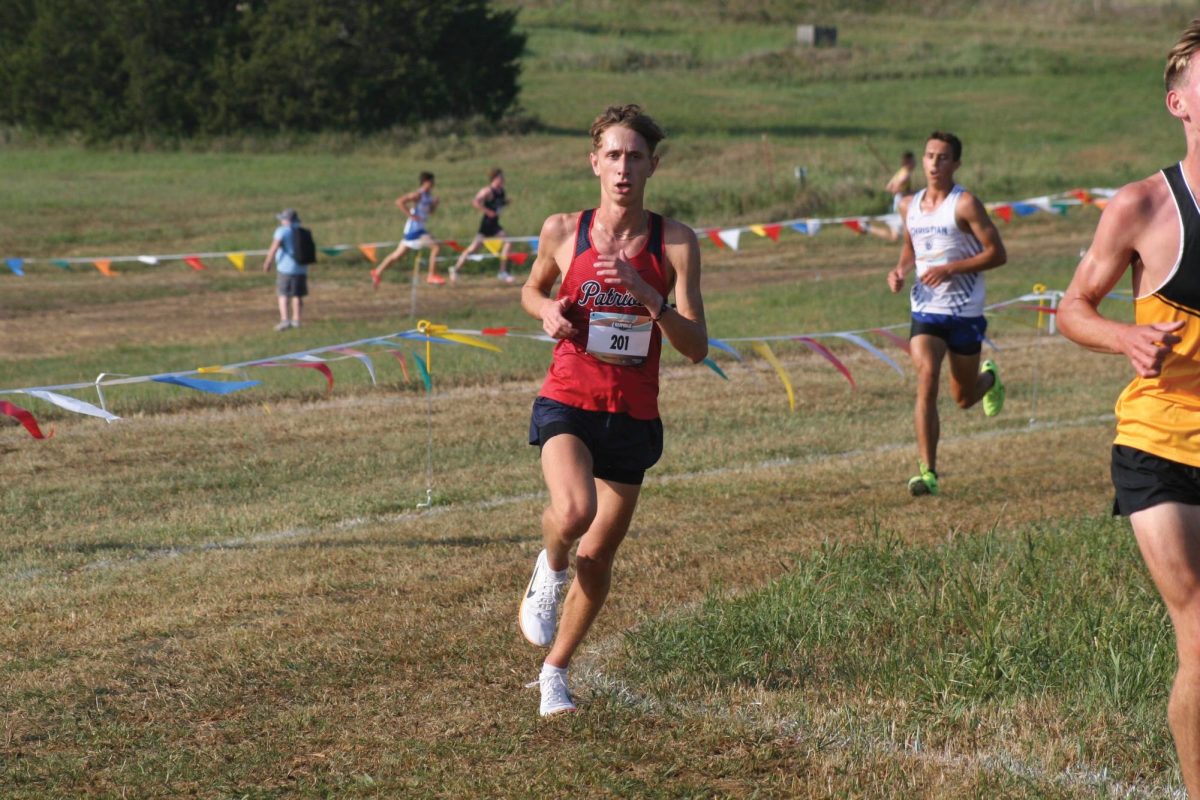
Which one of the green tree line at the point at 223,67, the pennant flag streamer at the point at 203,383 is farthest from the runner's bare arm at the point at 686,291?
the green tree line at the point at 223,67

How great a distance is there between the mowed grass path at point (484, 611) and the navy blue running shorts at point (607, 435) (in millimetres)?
826

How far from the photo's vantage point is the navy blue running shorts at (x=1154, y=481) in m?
4.19

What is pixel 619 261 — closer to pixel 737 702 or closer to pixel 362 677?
pixel 737 702

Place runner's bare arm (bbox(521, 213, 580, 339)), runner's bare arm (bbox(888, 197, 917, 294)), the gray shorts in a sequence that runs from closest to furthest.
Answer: runner's bare arm (bbox(521, 213, 580, 339)), runner's bare arm (bbox(888, 197, 917, 294)), the gray shorts

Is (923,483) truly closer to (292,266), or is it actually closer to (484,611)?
(484,611)

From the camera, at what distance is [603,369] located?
18.0 ft

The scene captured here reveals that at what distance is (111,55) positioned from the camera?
50125 mm

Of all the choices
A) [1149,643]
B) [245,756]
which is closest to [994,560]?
[1149,643]

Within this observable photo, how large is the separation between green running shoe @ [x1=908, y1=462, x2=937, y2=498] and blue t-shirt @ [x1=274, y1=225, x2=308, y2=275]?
11801 millimetres

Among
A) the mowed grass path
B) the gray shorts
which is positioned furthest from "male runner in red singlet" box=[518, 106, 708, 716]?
the gray shorts

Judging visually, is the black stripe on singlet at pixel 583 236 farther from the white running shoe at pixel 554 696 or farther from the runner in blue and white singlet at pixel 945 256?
the runner in blue and white singlet at pixel 945 256

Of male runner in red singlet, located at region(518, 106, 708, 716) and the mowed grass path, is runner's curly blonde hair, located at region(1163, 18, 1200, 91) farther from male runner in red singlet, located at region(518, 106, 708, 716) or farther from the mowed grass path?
the mowed grass path

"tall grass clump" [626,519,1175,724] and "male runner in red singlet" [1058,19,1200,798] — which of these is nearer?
"male runner in red singlet" [1058,19,1200,798]

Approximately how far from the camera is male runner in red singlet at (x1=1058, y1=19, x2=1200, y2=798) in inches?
163
